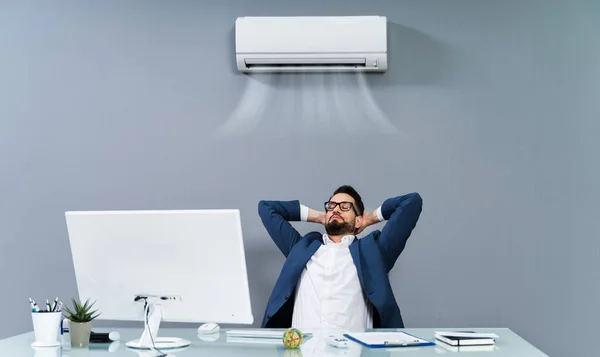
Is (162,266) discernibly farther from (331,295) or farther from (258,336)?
(331,295)

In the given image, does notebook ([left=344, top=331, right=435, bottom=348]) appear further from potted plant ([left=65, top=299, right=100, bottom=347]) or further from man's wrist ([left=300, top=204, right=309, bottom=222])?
man's wrist ([left=300, top=204, right=309, bottom=222])

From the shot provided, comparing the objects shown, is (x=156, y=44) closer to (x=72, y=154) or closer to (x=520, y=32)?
(x=72, y=154)

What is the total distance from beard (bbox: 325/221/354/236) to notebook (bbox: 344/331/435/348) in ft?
3.41

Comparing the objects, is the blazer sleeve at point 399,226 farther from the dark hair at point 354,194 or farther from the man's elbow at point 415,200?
the dark hair at point 354,194

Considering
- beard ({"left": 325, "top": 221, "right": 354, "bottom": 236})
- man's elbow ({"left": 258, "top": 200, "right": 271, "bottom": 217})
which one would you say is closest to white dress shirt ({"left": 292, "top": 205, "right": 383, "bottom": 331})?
beard ({"left": 325, "top": 221, "right": 354, "bottom": 236})

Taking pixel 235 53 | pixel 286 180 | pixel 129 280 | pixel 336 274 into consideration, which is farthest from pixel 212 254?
pixel 235 53

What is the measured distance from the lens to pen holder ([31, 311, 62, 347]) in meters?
2.47

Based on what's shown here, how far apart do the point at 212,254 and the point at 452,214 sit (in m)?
1.84

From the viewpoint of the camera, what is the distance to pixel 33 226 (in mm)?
4023

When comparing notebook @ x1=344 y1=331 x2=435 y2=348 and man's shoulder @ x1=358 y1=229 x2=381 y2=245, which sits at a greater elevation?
man's shoulder @ x1=358 y1=229 x2=381 y2=245

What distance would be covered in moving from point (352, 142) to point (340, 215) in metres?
0.50

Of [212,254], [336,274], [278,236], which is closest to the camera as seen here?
[212,254]

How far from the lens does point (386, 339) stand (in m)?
2.53

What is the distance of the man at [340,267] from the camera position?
135 inches
